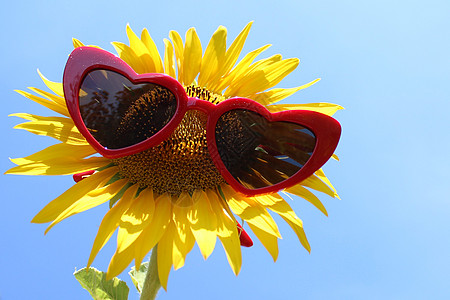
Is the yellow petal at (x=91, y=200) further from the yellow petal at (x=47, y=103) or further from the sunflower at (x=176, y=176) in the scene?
the yellow petal at (x=47, y=103)

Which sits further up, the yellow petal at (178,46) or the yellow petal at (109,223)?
the yellow petal at (178,46)

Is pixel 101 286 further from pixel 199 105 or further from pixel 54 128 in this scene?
pixel 199 105

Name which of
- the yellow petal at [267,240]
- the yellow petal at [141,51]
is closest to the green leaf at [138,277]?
the yellow petal at [267,240]

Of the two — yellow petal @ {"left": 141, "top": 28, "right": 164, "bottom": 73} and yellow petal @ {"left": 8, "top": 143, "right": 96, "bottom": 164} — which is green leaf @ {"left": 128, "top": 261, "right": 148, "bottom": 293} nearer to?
yellow petal @ {"left": 8, "top": 143, "right": 96, "bottom": 164}

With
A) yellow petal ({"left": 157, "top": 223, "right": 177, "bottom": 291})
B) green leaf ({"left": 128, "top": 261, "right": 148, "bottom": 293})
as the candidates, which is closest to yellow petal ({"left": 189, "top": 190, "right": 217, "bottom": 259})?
yellow petal ({"left": 157, "top": 223, "right": 177, "bottom": 291})

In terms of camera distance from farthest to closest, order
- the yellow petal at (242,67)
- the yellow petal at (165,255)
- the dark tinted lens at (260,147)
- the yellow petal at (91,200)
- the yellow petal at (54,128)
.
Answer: the yellow petal at (242,67), the yellow petal at (54,128), the dark tinted lens at (260,147), the yellow petal at (91,200), the yellow petal at (165,255)

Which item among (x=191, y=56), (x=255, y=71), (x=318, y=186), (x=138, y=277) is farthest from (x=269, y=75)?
(x=138, y=277)

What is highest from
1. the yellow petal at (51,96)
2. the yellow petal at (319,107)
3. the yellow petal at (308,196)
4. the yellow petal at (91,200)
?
the yellow petal at (51,96)

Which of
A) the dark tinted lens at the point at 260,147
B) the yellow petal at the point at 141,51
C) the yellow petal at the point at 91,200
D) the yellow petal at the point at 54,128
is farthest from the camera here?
the yellow petal at the point at 54,128
